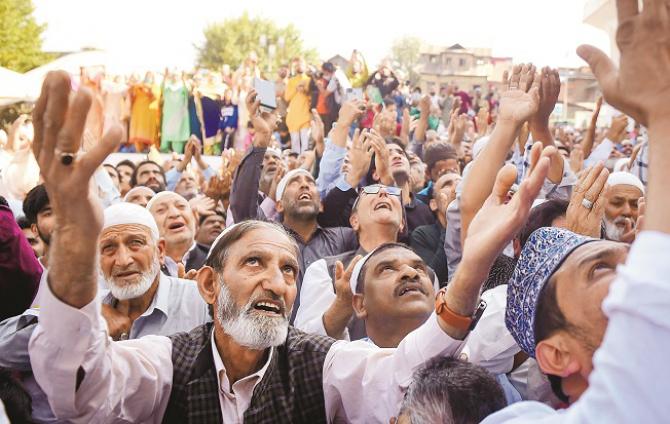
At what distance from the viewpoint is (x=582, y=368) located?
5.21ft

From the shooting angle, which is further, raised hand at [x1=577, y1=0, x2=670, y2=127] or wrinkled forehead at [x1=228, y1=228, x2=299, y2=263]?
wrinkled forehead at [x1=228, y1=228, x2=299, y2=263]

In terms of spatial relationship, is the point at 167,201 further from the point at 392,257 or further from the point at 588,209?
the point at 588,209

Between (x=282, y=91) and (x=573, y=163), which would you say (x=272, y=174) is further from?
(x=282, y=91)

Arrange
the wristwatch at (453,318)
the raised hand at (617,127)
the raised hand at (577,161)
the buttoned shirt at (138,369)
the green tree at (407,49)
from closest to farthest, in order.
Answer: the buttoned shirt at (138,369) → the wristwatch at (453,318) → the raised hand at (577,161) → the raised hand at (617,127) → the green tree at (407,49)

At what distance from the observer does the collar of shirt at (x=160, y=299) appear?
10.9 feet

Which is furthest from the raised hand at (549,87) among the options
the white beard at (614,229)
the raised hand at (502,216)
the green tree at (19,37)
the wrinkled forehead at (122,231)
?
the green tree at (19,37)

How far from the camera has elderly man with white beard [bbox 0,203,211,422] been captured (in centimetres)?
331

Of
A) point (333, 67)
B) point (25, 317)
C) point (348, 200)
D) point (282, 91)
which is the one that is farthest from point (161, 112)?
point (25, 317)

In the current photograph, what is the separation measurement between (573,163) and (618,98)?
555 cm

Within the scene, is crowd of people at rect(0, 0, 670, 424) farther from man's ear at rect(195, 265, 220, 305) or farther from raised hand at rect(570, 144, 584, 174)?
raised hand at rect(570, 144, 584, 174)

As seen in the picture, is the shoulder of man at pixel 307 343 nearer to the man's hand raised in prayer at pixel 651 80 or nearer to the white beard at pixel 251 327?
the white beard at pixel 251 327

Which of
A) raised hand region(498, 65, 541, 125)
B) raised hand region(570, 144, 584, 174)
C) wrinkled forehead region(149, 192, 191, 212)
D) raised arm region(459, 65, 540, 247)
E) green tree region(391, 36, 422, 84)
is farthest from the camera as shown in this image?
green tree region(391, 36, 422, 84)

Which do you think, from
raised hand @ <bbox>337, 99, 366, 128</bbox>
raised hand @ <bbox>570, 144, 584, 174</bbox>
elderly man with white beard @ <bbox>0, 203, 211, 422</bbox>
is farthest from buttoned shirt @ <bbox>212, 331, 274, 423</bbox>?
raised hand @ <bbox>570, 144, 584, 174</bbox>

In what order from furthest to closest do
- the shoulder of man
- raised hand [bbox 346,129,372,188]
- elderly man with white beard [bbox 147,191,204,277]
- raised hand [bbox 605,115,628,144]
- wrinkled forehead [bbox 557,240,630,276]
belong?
raised hand [bbox 605,115,628,144] → raised hand [bbox 346,129,372,188] → elderly man with white beard [bbox 147,191,204,277] → the shoulder of man → wrinkled forehead [bbox 557,240,630,276]
